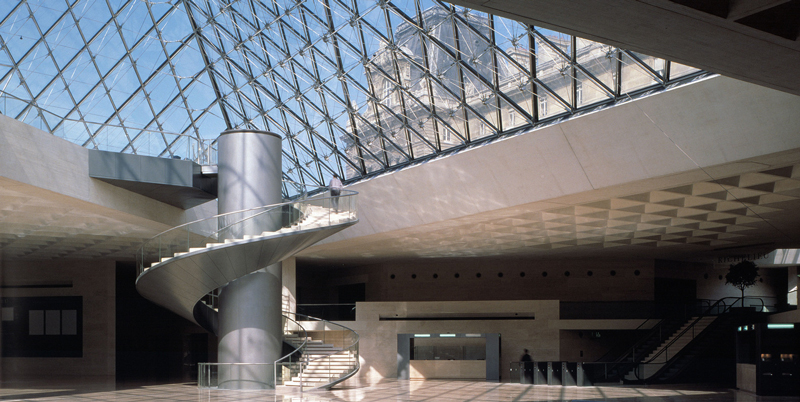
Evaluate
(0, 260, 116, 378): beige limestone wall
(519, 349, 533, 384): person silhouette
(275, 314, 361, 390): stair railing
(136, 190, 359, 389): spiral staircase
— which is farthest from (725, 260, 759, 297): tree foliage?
(0, 260, 116, 378): beige limestone wall

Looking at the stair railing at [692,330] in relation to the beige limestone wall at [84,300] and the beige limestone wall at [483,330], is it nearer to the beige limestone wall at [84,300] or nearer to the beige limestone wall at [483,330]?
the beige limestone wall at [483,330]

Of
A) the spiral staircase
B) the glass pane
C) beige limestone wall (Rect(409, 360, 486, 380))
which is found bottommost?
beige limestone wall (Rect(409, 360, 486, 380))

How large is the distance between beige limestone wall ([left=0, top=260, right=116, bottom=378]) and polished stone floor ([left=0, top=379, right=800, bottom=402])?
12911mm

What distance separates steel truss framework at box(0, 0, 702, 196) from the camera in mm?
21094

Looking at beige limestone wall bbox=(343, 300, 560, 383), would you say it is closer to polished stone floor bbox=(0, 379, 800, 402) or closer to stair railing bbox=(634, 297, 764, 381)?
stair railing bbox=(634, 297, 764, 381)

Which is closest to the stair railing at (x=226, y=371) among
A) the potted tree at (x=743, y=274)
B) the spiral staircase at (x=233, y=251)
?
the spiral staircase at (x=233, y=251)

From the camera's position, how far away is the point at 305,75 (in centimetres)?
2992

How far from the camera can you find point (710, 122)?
51.3ft

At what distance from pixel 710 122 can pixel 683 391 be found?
1050 centimetres

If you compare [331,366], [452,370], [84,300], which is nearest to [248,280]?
[331,366]

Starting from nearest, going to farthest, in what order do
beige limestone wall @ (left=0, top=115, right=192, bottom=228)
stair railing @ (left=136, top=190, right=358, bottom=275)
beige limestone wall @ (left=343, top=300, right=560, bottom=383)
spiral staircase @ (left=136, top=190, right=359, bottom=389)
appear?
beige limestone wall @ (left=0, top=115, right=192, bottom=228) < spiral staircase @ (left=136, top=190, right=359, bottom=389) < stair railing @ (left=136, top=190, right=358, bottom=275) < beige limestone wall @ (left=343, top=300, right=560, bottom=383)

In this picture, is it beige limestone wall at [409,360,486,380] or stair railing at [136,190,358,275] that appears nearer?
stair railing at [136,190,358,275]

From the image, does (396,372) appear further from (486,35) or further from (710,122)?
(710,122)

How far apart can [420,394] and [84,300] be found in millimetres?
25304
